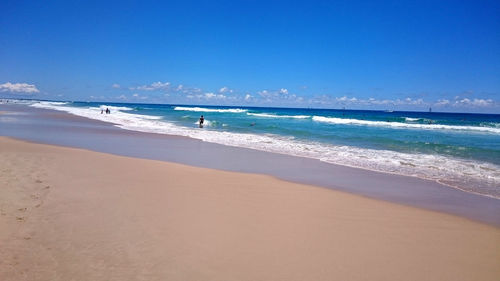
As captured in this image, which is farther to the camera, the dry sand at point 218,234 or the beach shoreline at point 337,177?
the beach shoreline at point 337,177

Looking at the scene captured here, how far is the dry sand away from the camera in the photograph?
156 inches

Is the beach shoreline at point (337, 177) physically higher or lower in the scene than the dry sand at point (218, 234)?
higher

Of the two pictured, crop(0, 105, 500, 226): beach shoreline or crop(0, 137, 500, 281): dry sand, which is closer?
crop(0, 137, 500, 281): dry sand

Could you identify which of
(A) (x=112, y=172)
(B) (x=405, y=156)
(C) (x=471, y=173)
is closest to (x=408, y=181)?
(C) (x=471, y=173)

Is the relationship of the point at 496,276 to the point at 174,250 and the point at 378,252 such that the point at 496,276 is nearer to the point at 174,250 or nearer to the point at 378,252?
the point at 378,252

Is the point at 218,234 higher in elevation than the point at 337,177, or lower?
lower

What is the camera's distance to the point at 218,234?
16.4 ft

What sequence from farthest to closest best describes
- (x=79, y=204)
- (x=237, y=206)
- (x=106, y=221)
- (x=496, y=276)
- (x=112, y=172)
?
1. (x=112, y=172)
2. (x=237, y=206)
3. (x=79, y=204)
4. (x=106, y=221)
5. (x=496, y=276)

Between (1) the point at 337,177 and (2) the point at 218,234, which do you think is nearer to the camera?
(2) the point at 218,234

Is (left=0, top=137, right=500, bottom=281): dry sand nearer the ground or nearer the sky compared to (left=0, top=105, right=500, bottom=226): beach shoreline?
nearer the ground

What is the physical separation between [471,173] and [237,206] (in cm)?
901

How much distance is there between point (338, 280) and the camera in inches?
152

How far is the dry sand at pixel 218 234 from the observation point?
396 cm

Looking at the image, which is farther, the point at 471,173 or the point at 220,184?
the point at 471,173
